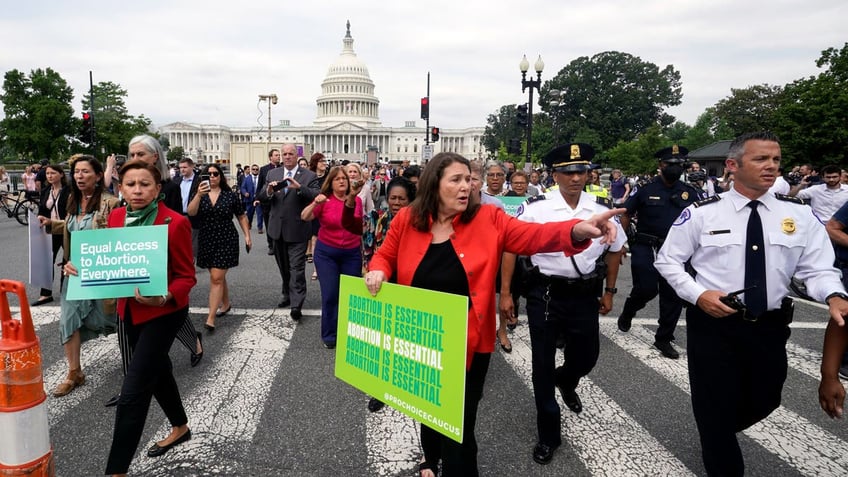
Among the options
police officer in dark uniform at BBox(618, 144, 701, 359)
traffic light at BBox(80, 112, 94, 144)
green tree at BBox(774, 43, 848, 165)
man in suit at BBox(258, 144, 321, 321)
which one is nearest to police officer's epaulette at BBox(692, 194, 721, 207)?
police officer in dark uniform at BBox(618, 144, 701, 359)

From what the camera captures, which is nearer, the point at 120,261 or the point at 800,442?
the point at 120,261

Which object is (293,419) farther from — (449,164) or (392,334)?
(449,164)

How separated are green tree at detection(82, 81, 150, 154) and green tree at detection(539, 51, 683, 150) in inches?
2169

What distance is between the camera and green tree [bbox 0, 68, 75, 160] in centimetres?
4828

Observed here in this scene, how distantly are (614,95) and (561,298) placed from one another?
270 ft

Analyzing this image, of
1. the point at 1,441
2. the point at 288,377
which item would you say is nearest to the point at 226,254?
the point at 288,377

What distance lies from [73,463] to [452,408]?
2.66 meters

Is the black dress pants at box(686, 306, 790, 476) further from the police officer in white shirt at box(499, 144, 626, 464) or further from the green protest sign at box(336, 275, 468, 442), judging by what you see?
the green protest sign at box(336, 275, 468, 442)

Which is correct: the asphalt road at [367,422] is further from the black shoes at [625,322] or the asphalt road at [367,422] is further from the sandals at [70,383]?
the black shoes at [625,322]

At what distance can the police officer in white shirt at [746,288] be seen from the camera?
2.73m

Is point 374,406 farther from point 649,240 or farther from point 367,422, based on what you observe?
point 649,240

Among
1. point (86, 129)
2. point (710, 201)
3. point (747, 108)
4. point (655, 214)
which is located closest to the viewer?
point (710, 201)

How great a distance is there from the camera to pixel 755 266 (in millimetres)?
2748

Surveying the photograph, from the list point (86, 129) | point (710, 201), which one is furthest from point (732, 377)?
point (86, 129)
